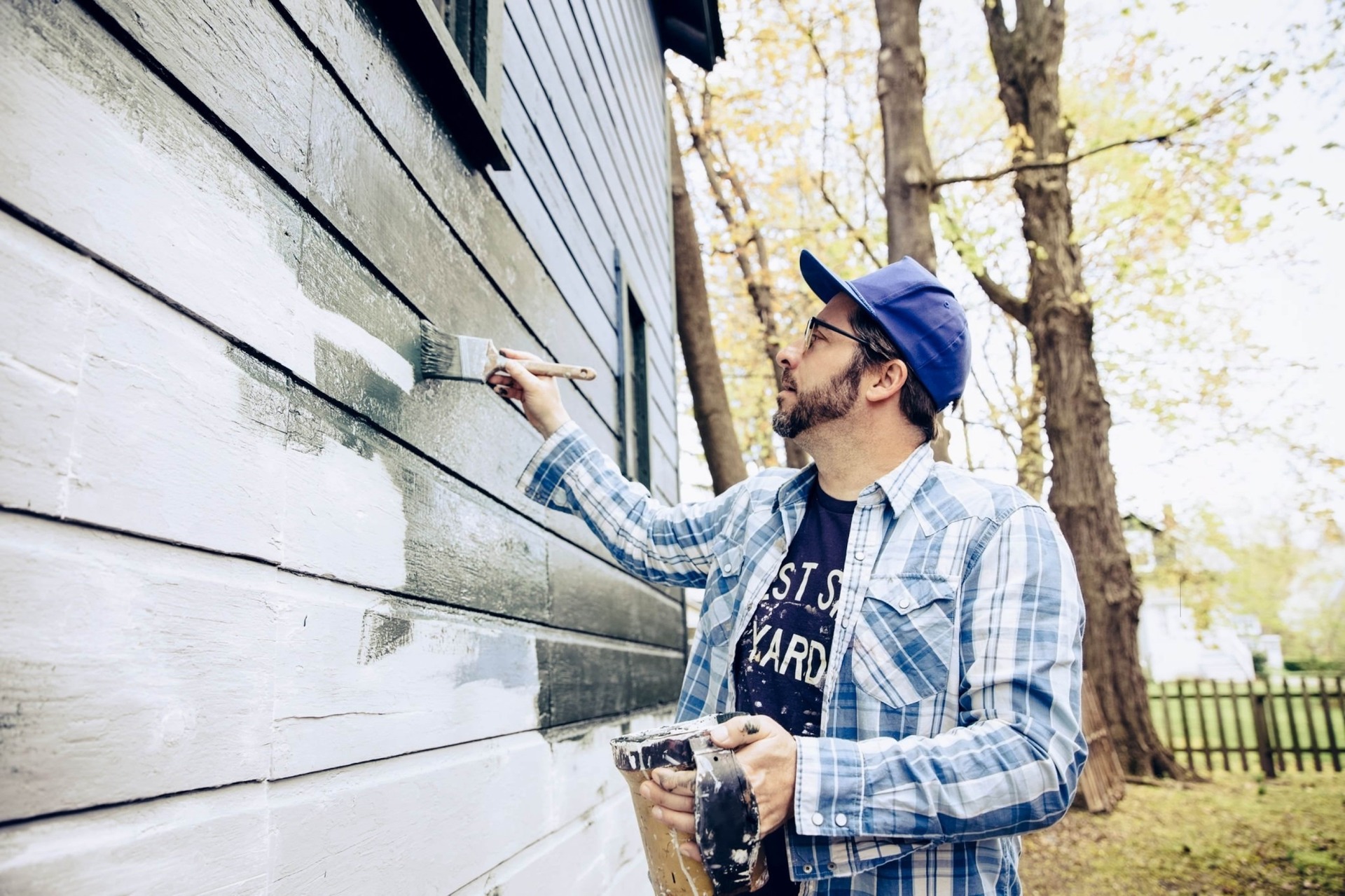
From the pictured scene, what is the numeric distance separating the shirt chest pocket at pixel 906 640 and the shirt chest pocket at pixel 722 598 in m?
0.39

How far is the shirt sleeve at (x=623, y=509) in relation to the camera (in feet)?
7.23

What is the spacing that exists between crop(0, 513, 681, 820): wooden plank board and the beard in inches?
38.9

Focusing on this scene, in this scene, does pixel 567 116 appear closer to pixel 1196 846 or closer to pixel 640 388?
pixel 640 388

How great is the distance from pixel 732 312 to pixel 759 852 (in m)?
15.9

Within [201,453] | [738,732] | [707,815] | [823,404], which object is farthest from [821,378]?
[201,453]

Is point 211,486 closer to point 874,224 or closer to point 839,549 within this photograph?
point 839,549

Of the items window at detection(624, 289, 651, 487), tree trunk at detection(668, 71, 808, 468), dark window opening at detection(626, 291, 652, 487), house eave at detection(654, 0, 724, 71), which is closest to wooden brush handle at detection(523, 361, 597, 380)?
window at detection(624, 289, 651, 487)

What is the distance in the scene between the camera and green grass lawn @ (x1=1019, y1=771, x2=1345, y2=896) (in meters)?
6.33

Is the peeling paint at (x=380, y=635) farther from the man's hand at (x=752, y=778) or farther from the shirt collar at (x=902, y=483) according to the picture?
the shirt collar at (x=902, y=483)

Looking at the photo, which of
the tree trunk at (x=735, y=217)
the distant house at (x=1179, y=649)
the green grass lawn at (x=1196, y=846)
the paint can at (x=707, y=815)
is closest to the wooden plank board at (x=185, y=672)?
the paint can at (x=707, y=815)

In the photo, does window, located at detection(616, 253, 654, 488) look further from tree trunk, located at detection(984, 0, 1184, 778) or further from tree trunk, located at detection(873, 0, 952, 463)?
tree trunk, located at detection(984, 0, 1184, 778)

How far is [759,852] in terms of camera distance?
1.44 metres

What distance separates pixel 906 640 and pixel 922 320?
2.67ft

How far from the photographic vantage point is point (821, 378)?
2160 millimetres
